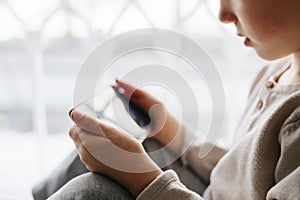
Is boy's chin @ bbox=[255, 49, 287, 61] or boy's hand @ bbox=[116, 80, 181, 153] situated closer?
boy's chin @ bbox=[255, 49, 287, 61]

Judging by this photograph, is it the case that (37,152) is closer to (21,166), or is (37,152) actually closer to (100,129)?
(21,166)

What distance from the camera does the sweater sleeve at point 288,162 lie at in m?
0.48

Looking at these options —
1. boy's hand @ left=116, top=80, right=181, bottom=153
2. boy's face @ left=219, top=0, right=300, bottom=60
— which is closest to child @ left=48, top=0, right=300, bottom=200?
boy's face @ left=219, top=0, right=300, bottom=60

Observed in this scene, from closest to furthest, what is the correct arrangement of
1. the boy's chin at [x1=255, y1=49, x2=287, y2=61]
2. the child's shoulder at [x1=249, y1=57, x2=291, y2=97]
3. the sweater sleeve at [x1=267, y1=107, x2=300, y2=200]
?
the sweater sleeve at [x1=267, y1=107, x2=300, y2=200], the boy's chin at [x1=255, y1=49, x2=287, y2=61], the child's shoulder at [x1=249, y1=57, x2=291, y2=97]

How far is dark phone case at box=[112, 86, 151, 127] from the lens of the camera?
2.29 feet

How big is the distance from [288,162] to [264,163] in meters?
0.04

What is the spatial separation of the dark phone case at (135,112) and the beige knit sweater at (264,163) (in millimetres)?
129

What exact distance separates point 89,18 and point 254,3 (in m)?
0.44

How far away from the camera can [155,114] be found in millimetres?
730

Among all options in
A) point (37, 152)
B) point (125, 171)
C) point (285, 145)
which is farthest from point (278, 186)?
point (37, 152)

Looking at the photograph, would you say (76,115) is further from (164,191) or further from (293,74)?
(293,74)

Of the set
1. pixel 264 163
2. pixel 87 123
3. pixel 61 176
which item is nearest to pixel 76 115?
pixel 87 123

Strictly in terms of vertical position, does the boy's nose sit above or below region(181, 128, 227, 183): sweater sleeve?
above

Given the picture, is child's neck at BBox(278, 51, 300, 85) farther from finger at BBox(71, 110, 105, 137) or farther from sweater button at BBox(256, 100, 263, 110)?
finger at BBox(71, 110, 105, 137)
